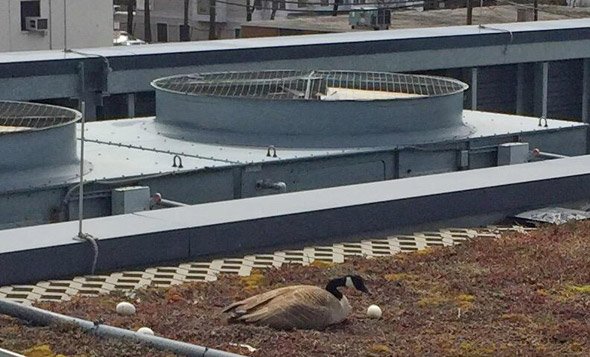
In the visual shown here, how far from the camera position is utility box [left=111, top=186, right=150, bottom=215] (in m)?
14.1

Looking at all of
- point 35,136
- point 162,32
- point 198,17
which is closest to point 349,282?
point 35,136

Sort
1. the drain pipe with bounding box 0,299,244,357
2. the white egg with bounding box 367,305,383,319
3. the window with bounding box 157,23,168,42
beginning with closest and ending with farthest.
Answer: the drain pipe with bounding box 0,299,244,357
the white egg with bounding box 367,305,383,319
the window with bounding box 157,23,168,42

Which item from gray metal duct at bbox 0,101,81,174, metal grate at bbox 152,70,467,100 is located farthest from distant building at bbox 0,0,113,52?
gray metal duct at bbox 0,101,81,174

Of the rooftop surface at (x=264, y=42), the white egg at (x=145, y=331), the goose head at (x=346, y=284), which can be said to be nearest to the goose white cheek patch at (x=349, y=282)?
the goose head at (x=346, y=284)

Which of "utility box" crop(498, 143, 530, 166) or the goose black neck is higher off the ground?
the goose black neck

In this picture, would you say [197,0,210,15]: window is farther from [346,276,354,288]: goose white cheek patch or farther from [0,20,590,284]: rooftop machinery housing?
[346,276,354,288]: goose white cheek patch

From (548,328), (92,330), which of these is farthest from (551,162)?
(92,330)

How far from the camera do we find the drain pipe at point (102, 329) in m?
7.50

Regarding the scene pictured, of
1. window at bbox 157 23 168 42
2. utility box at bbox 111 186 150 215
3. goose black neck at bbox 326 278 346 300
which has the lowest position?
window at bbox 157 23 168 42

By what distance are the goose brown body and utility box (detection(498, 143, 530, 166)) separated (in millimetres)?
9768

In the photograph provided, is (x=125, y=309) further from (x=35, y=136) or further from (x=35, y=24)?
(x=35, y=24)

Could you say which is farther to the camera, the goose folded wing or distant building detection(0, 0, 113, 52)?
distant building detection(0, 0, 113, 52)

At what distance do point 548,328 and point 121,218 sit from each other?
3.46 m

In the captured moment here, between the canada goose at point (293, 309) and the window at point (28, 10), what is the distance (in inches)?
1632
